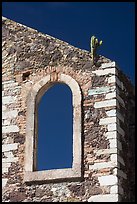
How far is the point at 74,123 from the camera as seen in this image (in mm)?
12422

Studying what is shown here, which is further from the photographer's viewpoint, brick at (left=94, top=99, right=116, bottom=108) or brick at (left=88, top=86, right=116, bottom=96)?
brick at (left=88, top=86, right=116, bottom=96)

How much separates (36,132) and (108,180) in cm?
209

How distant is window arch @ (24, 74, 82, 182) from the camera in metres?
12.1

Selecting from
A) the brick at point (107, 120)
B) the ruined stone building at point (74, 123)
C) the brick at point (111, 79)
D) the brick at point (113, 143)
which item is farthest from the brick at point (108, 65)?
the brick at point (113, 143)

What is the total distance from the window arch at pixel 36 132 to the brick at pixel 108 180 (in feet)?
1.60

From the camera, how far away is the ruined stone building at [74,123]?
470 inches

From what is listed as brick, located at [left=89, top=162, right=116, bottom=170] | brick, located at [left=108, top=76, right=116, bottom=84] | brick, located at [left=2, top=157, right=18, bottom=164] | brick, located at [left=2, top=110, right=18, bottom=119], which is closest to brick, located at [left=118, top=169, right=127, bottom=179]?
brick, located at [left=89, top=162, right=116, bottom=170]

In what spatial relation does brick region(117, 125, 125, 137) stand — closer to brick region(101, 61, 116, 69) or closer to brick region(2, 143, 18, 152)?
brick region(101, 61, 116, 69)

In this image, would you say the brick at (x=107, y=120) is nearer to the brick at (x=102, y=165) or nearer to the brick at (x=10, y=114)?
the brick at (x=102, y=165)

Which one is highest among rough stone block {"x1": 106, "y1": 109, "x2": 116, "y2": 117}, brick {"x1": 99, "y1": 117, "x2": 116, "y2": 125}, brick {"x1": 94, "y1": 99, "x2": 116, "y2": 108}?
brick {"x1": 94, "y1": 99, "x2": 116, "y2": 108}

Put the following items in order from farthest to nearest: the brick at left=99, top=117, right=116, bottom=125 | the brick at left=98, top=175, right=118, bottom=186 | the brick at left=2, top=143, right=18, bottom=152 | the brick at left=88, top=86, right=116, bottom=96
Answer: the brick at left=2, top=143, right=18, bottom=152 → the brick at left=88, top=86, right=116, bottom=96 → the brick at left=99, top=117, right=116, bottom=125 → the brick at left=98, top=175, right=118, bottom=186

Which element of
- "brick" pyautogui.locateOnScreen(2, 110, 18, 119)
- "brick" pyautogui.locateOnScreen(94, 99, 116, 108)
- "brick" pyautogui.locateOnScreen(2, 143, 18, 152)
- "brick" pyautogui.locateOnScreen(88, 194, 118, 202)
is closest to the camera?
"brick" pyautogui.locateOnScreen(88, 194, 118, 202)

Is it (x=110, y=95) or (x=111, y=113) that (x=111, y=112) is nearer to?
(x=111, y=113)

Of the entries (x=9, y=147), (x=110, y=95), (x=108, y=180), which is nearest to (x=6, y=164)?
(x=9, y=147)
